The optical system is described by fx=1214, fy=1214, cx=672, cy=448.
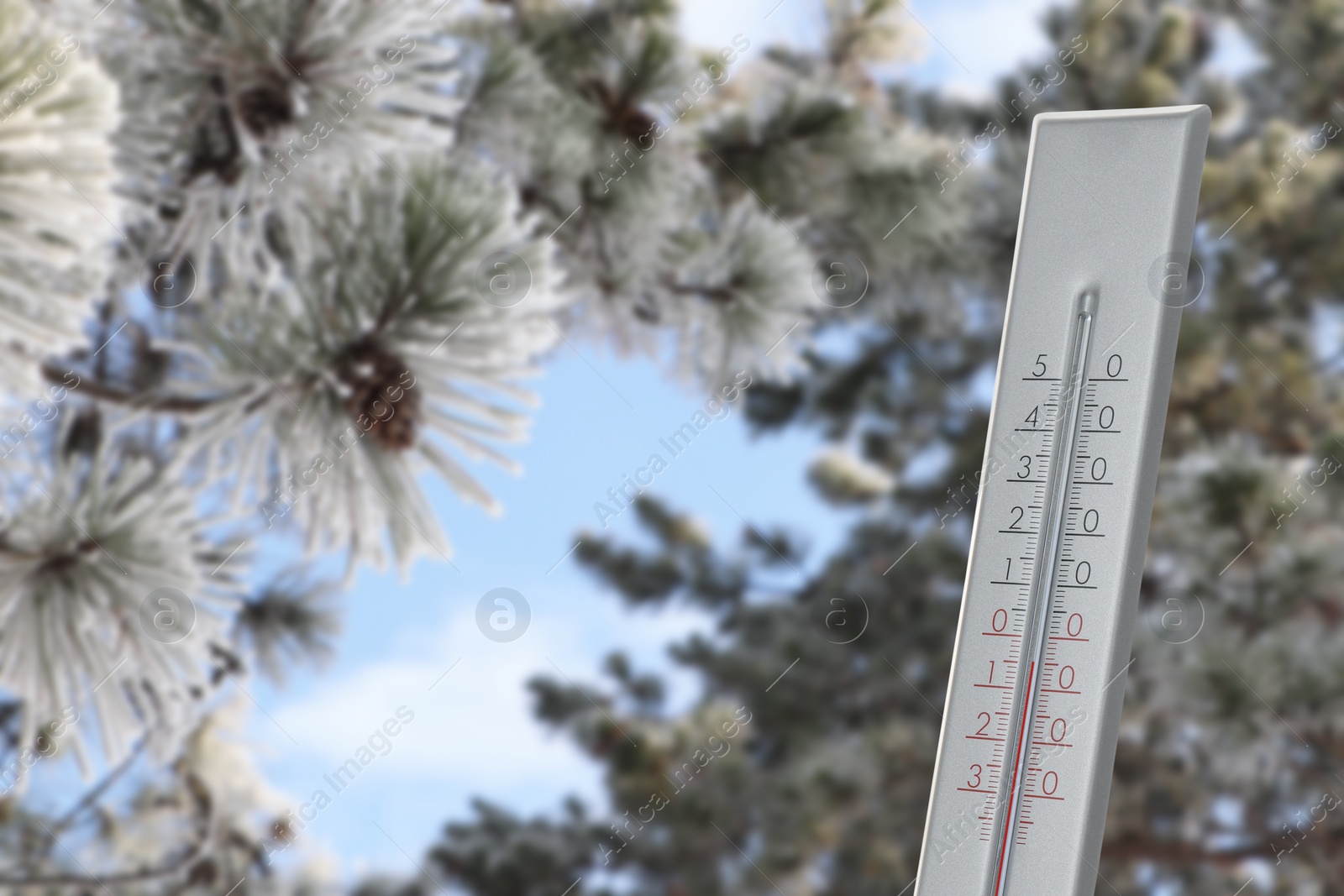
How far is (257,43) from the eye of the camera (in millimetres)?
512

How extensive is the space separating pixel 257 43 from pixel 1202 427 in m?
1.51

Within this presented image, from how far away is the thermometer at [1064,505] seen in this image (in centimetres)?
32

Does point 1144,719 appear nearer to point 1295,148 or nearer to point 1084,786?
point 1295,148

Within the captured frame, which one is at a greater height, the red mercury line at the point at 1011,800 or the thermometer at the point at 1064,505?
the thermometer at the point at 1064,505

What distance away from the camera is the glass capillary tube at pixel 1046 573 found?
0.33 m

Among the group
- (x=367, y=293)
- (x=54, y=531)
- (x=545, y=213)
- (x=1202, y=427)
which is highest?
(x=1202, y=427)

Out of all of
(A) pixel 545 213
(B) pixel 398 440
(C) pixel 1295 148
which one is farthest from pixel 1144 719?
(B) pixel 398 440

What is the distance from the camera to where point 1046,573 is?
1.09 feet

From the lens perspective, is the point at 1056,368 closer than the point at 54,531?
Yes

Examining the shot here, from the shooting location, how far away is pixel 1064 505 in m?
0.33

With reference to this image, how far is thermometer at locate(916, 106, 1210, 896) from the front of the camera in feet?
1.05

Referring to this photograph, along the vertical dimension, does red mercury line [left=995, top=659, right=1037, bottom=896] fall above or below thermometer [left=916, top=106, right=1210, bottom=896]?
below

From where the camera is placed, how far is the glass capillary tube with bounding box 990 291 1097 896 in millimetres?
326

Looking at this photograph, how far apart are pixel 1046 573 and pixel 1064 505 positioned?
0.02 metres
